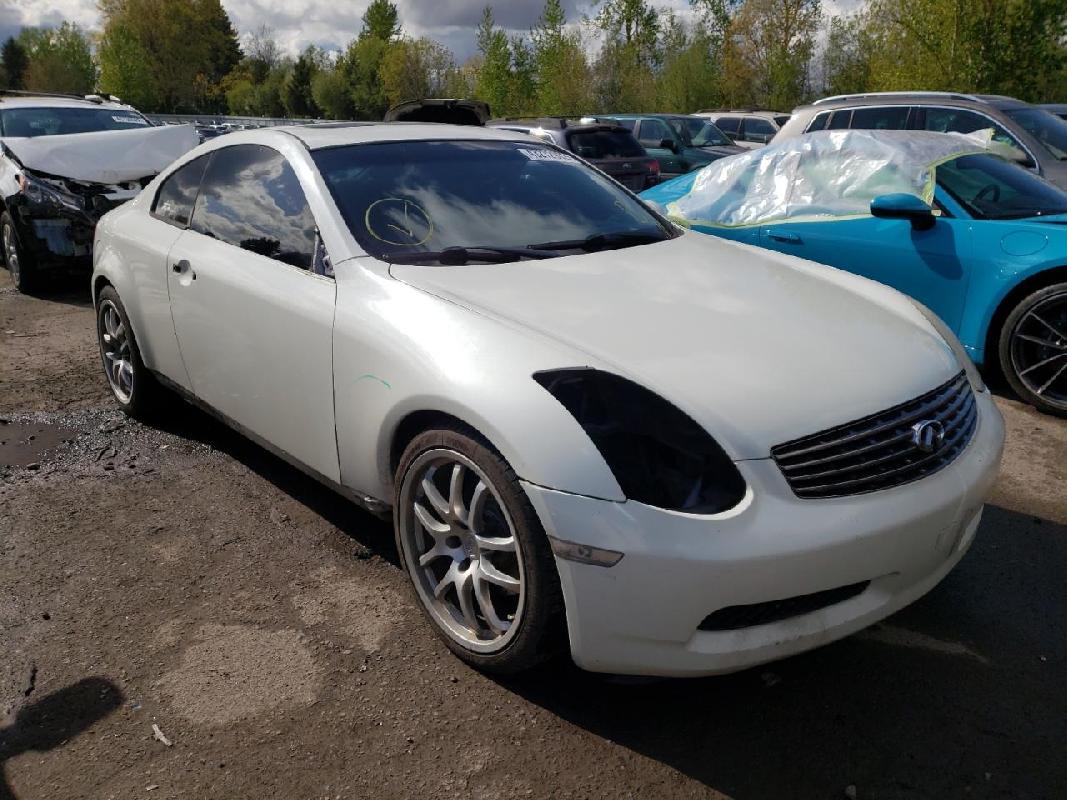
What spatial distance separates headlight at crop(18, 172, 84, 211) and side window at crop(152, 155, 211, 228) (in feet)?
12.7

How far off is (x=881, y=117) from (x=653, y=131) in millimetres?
7580

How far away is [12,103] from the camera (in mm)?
9320

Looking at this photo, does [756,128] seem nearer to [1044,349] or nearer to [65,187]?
[65,187]

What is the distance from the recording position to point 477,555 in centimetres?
257

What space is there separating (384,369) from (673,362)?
87 cm

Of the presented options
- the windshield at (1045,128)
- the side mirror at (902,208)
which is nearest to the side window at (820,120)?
the windshield at (1045,128)

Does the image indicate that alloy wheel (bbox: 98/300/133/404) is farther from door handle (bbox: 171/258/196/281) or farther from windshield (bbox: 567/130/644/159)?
windshield (bbox: 567/130/644/159)

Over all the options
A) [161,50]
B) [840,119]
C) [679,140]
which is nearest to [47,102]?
[840,119]

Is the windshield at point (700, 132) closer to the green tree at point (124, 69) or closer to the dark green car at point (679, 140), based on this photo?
the dark green car at point (679, 140)

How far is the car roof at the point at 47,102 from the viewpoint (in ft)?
30.6

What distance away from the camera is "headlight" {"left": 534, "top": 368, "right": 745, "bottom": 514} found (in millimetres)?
2152

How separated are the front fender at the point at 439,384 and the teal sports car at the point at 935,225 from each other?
2770mm

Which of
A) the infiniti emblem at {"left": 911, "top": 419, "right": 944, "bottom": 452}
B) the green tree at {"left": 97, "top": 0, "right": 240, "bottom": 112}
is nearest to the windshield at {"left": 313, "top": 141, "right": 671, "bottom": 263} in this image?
the infiniti emblem at {"left": 911, "top": 419, "right": 944, "bottom": 452}

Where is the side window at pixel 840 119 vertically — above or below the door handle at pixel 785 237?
above
